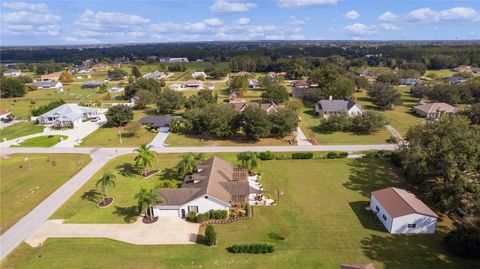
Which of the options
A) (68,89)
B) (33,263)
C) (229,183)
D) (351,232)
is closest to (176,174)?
(229,183)

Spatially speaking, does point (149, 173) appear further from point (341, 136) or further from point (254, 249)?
point (341, 136)

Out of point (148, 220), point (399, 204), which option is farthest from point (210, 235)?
point (399, 204)

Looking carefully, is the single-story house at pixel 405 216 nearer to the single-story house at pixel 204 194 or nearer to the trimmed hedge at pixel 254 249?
the trimmed hedge at pixel 254 249

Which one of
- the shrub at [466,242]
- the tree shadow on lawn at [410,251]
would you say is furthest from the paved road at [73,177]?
the shrub at [466,242]

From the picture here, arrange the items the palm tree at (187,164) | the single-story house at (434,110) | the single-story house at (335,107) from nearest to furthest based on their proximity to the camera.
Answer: the palm tree at (187,164), the single-story house at (434,110), the single-story house at (335,107)

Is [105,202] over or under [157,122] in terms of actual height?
under

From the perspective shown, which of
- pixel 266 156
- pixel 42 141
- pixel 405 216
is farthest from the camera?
pixel 42 141

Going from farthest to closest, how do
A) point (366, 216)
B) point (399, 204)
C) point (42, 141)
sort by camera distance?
point (42, 141) < point (366, 216) < point (399, 204)

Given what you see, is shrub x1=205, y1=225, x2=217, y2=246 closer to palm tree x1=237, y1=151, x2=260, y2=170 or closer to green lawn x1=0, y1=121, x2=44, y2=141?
palm tree x1=237, y1=151, x2=260, y2=170
